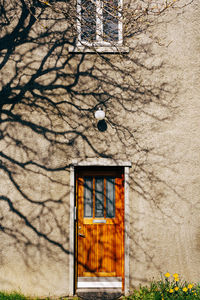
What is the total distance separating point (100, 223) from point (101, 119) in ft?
6.83

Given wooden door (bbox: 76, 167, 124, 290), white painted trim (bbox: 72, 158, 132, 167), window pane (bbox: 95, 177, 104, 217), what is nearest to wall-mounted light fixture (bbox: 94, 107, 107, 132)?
white painted trim (bbox: 72, 158, 132, 167)

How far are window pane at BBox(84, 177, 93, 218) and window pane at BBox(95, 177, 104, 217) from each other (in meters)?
0.10

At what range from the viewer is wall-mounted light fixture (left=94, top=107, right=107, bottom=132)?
13.8 ft

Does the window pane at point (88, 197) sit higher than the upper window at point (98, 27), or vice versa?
the upper window at point (98, 27)

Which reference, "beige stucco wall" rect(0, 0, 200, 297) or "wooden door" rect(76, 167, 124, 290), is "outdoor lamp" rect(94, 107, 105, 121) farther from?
"wooden door" rect(76, 167, 124, 290)

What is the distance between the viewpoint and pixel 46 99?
14.3 ft

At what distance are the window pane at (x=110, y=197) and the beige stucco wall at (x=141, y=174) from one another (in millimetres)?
432

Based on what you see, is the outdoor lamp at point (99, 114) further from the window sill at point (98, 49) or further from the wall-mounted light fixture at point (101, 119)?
the window sill at point (98, 49)

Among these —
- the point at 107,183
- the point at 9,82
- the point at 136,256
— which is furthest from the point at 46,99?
the point at 136,256

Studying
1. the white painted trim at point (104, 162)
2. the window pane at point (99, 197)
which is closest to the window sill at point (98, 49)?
the white painted trim at point (104, 162)

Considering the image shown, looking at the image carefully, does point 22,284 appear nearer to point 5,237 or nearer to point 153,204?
point 5,237

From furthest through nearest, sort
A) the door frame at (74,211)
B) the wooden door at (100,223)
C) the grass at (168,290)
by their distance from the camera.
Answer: the wooden door at (100,223) → the door frame at (74,211) → the grass at (168,290)

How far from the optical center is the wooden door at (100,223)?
14.5 feet

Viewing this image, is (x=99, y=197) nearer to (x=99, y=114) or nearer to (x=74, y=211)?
(x=74, y=211)
